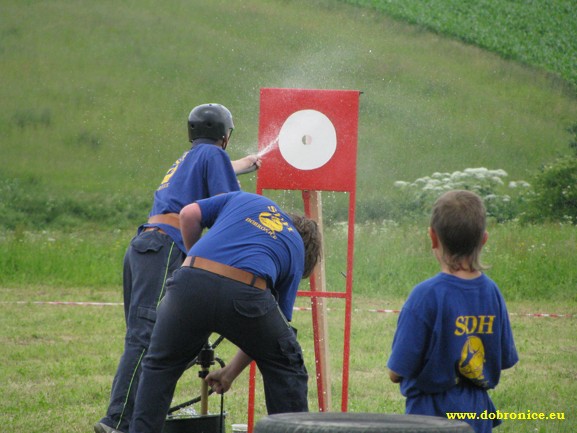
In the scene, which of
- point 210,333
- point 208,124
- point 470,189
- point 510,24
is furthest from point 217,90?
point 210,333

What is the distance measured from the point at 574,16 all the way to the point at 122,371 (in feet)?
75.6

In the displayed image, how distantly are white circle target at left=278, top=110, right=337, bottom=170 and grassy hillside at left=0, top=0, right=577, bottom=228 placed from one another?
1589 cm

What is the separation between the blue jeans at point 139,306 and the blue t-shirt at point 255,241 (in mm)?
676

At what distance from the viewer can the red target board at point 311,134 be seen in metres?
5.77

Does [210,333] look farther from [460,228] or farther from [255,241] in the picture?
[460,228]

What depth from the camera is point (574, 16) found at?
84.0ft

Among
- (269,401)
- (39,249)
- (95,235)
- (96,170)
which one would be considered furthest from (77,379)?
(96,170)

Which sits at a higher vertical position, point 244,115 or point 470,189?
point 244,115

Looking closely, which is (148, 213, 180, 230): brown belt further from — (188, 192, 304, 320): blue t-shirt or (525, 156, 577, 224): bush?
(525, 156, 577, 224): bush

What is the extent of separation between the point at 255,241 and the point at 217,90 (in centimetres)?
2404

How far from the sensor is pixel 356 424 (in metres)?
3.05

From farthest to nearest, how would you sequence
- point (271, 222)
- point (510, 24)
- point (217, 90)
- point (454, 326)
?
point (217, 90)
point (510, 24)
point (271, 222)
point (454, 326)

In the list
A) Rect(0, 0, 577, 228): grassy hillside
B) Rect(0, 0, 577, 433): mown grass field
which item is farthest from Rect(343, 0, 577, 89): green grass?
Rect(0, 0, 577, 228): grassy hillside

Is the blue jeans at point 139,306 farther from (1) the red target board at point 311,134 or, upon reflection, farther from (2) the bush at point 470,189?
(2) the bush at point 470,189
